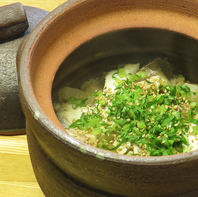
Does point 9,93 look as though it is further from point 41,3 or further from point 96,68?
point 41,3

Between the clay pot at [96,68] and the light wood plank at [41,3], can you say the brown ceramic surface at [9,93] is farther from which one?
the light wood plank at [41,3]

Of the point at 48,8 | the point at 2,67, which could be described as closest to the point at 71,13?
the point at 2,67

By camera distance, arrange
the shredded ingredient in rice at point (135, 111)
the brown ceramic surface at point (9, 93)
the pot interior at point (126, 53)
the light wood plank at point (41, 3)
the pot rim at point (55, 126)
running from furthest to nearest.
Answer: the light wood plank at point (41, 3)
the brown ceramic surface at point (9, 93)
the pot interior at point (126, 53)
the shredded ingredient in rice at point (135, 111)
the pot rim at point (55, 126)

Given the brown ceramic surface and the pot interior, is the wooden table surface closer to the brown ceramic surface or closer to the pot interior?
the brown ceramic surface

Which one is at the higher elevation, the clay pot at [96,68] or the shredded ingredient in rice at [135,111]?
the clay pot at [96,68]

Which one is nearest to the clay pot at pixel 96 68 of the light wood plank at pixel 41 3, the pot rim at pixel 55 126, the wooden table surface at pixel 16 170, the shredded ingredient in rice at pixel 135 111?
the pot rim at pixel 55 126

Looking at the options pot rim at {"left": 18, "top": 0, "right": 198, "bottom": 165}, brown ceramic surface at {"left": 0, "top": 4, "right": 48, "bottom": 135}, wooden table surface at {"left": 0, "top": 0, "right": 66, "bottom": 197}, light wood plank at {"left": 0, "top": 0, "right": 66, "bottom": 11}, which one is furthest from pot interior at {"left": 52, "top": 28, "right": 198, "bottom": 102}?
light wood plank at {"left": 0, "top": 0, "right": 66, "bottom": 11}

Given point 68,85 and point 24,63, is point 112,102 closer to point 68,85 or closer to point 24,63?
point 68,85

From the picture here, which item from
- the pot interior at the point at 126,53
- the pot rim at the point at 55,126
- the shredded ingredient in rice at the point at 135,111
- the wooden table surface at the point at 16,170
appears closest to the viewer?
the pot rim at the point at 55,126
